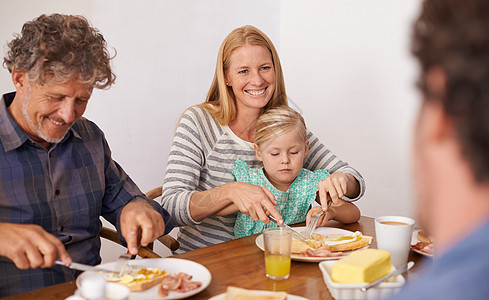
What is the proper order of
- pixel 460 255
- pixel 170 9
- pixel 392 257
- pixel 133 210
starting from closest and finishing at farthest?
pixel 460 255
pixel 392 257
pixel 133 210
pixel 170 9

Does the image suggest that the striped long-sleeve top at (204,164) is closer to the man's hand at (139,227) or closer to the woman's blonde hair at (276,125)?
the woman's blonde hair at (276,125)

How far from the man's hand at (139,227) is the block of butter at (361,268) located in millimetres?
569

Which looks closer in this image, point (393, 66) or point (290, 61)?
point (393, 66)

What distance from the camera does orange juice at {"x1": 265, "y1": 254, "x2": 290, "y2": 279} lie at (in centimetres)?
130

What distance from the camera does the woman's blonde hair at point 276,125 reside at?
2.08m

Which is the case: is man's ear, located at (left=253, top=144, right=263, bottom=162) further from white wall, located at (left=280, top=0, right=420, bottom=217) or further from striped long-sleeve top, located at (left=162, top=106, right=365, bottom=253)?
white wall, located at (left=280, top=0, right=420, bottom=217)

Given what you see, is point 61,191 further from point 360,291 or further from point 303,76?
point 303,76

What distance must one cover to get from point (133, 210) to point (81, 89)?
1.35 feet

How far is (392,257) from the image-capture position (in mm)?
1414

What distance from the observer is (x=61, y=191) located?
5.48 ft

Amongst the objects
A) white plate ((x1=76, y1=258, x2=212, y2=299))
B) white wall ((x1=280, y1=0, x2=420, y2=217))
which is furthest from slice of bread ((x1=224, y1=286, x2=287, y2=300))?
white wall ((x1=280, y1=0, x2=420, y2=217))

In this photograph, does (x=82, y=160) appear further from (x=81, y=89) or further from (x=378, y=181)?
(x=378, y=181)

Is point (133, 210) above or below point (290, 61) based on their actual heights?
below

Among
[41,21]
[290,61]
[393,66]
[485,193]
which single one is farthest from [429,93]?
[290,61]
